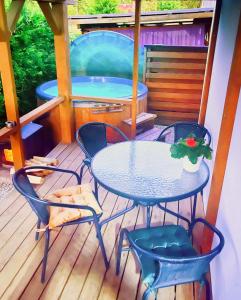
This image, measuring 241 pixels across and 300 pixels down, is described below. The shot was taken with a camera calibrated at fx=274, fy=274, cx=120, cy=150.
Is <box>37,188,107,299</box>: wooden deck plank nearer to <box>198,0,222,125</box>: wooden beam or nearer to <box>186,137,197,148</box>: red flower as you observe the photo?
<box>186,137,197,148</box>: red flower

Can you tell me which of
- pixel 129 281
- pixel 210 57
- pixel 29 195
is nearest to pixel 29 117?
pixel 29 195

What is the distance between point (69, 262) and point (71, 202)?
0.51 meters

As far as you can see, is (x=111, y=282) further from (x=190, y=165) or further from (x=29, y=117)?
(x=29, y=117)

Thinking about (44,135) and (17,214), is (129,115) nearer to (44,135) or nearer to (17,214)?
(44,135)

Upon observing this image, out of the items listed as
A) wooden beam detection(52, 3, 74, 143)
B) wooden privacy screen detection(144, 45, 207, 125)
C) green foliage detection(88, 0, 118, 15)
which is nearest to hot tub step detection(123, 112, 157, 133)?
wooden privacy screen detection(144, 45, 207, 125)

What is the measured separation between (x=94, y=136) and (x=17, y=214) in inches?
46.9

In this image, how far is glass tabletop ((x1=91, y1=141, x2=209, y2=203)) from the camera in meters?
2.05

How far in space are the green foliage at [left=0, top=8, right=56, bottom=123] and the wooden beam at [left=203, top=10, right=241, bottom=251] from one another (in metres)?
4.71

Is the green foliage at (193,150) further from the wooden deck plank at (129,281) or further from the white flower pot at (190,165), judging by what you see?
the wooden deck plank at (129,281)

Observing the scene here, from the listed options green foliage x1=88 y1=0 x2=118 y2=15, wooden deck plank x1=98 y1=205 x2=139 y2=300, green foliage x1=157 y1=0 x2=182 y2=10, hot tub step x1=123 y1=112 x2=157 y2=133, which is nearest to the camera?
wooden deck plank x1=98 y1=205 x2=139 y2=300

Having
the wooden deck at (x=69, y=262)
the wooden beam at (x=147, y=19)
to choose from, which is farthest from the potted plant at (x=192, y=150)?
the wooden beam at (x=147, y=19)

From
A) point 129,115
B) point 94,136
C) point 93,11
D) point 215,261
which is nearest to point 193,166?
point 215,261

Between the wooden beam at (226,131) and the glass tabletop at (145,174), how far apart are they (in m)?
0.17

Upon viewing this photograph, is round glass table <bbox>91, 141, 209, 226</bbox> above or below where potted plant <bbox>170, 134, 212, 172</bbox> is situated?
below
